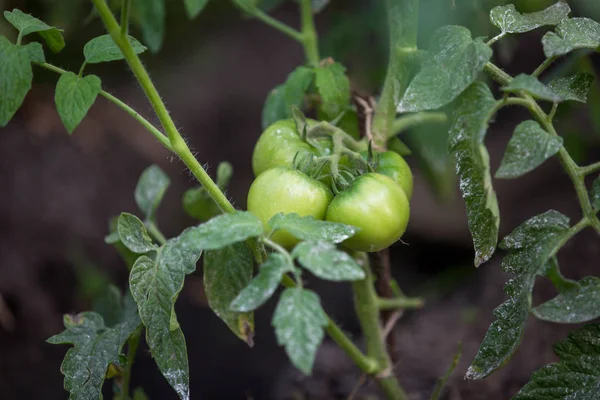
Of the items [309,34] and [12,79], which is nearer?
[12,79]

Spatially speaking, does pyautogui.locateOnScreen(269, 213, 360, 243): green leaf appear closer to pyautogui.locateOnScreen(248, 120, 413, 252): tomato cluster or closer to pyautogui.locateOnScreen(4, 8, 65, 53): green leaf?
pyautogui.locateOnScreen(248, 120, 413, 252): tomato cluster

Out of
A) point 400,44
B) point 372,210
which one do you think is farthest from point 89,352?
point 400,44

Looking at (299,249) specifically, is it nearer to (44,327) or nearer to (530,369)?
(530,369)

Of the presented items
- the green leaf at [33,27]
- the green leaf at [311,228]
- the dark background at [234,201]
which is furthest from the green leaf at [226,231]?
the dark background at [234,201]

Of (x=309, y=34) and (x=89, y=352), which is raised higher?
(x=309, y=34)

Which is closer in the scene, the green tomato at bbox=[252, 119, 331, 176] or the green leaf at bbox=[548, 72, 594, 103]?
the green leaf at bbox=[548, 72, 594, 103]

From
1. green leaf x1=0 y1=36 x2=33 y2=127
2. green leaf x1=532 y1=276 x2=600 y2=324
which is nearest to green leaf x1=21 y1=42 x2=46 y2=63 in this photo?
green leaf x1=0 y1=36 x2=33 y2=127

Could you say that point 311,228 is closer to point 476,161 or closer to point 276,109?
point 476,161
